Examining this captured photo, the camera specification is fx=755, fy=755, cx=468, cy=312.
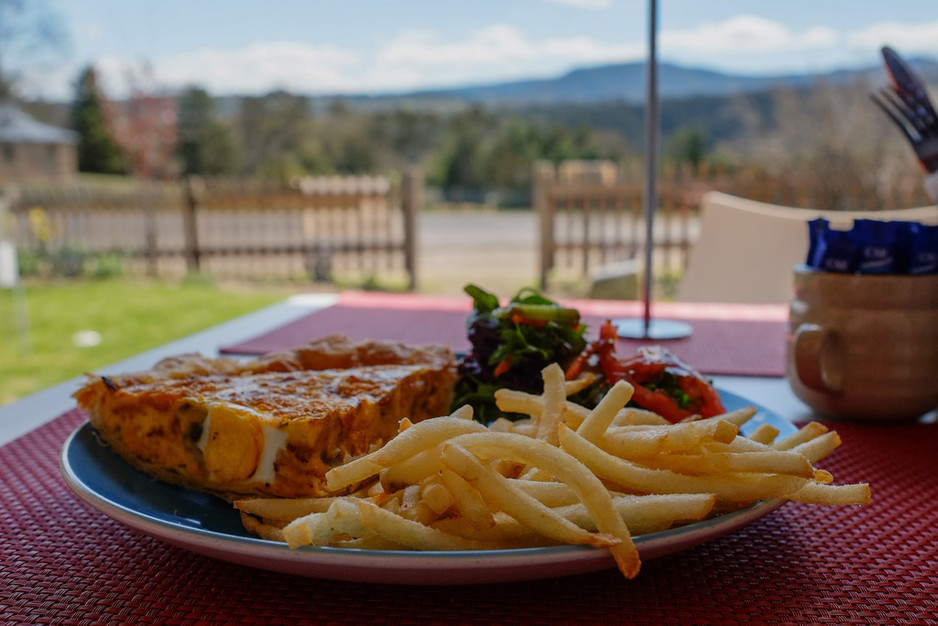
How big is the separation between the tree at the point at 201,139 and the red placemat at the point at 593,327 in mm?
26463

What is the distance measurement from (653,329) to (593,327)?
0.17 metres

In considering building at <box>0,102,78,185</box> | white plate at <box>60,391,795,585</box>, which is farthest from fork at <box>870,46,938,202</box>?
building at <box>0,102,78,185</box>

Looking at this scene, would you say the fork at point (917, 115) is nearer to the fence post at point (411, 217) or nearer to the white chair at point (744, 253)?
the white chair at point (744, 253)

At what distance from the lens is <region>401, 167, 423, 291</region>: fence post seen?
961 centimetres

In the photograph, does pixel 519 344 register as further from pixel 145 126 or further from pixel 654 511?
pixel 145 126

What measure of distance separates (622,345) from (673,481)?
3.91ft

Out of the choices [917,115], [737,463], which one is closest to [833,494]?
[737,463]

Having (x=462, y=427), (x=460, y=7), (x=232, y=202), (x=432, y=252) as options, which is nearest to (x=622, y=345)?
(x=462, y=427)

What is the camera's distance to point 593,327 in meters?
2.15

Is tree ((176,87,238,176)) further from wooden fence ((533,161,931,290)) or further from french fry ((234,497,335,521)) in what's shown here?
french fry ((234,497,335,521))

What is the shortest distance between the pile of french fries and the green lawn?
5.65 metres

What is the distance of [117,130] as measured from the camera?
584 inches

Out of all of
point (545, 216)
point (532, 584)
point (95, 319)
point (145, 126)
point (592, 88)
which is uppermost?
point (592, 88)

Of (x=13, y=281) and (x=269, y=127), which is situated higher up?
(x=269, y=127)
